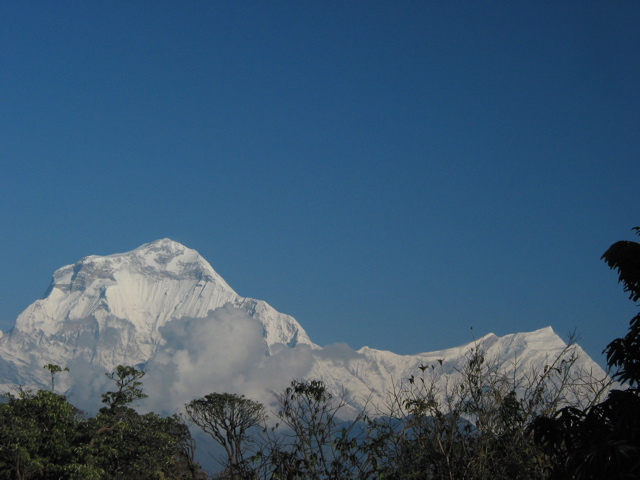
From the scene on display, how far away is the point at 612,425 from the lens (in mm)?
8680

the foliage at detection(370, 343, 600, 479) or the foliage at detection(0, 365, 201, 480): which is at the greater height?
the foliage at detection(0, 365, 201, 480)

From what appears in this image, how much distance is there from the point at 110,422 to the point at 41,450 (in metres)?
3.61

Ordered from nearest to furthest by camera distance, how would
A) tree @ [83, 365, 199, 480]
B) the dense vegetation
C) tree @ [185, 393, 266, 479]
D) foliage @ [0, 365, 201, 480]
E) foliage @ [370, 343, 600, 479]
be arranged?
1. the dense vegetation
2. foliage @ [370, 343, 600, 479]
3. foliage @ [0, 365, 201, 480]
4. tree @ [83, 365, 199, 480]
5. tree @ [185, 393, 266, 479]

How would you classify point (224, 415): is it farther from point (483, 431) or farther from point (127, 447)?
point (483, 431)

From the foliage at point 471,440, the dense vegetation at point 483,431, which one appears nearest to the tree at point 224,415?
the dense vegetation at point 483,431

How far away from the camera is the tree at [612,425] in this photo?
24.7ft

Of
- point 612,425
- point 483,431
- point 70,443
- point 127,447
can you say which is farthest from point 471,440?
point 127,447

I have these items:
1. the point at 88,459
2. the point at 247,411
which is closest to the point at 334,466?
the point at 88,459

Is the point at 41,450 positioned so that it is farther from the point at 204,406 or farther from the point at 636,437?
the point at 636,437

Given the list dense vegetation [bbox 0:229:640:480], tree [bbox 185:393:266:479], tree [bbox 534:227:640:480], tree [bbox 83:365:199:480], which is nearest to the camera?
tree [bbox 534:227:640:480]

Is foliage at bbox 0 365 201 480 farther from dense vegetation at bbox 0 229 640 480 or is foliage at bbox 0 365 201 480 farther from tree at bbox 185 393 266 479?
dense vegetation at bbox 0 229 640 480

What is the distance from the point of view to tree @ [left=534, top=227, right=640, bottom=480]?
7516 millimetres

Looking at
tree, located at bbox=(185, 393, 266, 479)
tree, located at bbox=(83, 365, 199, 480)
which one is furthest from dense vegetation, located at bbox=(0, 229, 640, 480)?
tree, located at bbox=(185, 393, 266, 479)

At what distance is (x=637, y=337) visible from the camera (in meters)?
9.03
